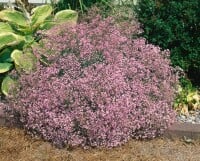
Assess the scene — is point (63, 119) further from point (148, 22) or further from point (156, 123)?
point (148, 22)

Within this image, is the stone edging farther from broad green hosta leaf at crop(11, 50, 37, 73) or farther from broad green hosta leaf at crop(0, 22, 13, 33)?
broad green hosta leaf at crop(0, 22, 13, 33)

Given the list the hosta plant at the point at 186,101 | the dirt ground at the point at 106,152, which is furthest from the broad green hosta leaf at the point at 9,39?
the hosta plant at the point at 186,101

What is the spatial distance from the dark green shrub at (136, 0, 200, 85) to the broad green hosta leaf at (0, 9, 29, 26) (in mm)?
1311

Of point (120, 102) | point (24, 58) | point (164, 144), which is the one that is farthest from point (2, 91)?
point (164, 144)

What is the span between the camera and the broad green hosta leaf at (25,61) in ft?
19.7

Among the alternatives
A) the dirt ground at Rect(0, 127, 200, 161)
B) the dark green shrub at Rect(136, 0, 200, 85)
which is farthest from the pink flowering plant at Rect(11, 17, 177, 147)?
the dark green shrub at Rect(136, 0, 200, 85)

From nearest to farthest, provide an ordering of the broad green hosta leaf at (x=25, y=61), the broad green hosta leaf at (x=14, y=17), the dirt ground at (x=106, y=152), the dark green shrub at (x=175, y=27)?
the dirt ground at (x=106, y=152)
the broad green hosta leaf at (x=25, y=61)
the dark green shrub at (x=175, y=27)
the broad green hosta leaf at (x=14, y=17)

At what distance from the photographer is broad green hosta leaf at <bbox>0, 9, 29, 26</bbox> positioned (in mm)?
6391

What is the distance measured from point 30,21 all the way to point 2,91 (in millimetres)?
854

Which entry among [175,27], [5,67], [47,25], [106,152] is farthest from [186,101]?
[5,67]

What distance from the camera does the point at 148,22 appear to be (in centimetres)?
623

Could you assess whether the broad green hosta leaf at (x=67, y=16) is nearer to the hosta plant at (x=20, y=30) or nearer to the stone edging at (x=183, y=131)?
the hosta plant at (x=20, y=30)

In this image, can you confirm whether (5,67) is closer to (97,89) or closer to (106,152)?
(97,89)

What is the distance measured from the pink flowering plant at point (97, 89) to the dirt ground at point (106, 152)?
0.08 meters
